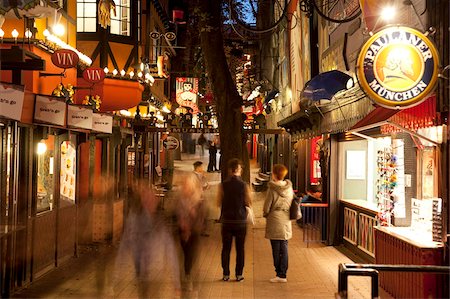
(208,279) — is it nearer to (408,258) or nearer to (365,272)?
(408,258)

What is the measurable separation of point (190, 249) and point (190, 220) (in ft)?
1.58

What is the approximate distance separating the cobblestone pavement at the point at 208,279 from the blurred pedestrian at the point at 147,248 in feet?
0.20

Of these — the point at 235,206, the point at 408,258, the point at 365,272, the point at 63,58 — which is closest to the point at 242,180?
the point at 235,206

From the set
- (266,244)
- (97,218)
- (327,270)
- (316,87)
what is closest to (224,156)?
(266,244)

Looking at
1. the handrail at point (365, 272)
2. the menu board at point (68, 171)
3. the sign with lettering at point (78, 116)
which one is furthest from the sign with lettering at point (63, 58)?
the handrail at point (365, 272)

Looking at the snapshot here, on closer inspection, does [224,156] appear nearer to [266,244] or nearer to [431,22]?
[266,244]

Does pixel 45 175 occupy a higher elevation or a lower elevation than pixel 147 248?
higher

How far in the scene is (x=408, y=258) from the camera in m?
7.92

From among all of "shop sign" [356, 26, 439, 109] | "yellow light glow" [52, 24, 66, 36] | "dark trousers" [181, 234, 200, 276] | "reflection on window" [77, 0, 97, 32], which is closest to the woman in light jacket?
"dark trousers" [181, 234, 200, 276]

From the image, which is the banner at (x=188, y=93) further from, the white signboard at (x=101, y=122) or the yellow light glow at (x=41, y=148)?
the yellow light glow at (x=41, y=148)

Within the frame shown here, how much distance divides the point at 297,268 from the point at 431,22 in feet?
18.0

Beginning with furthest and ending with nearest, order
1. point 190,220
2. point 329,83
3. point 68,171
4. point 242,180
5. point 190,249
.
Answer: point 68,171 < point 329,83 < point 242,180 < point 190,249 < point 190,220

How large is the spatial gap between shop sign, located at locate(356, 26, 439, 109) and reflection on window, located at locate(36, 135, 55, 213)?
605 cm

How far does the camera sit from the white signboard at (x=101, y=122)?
1306 centimetres
